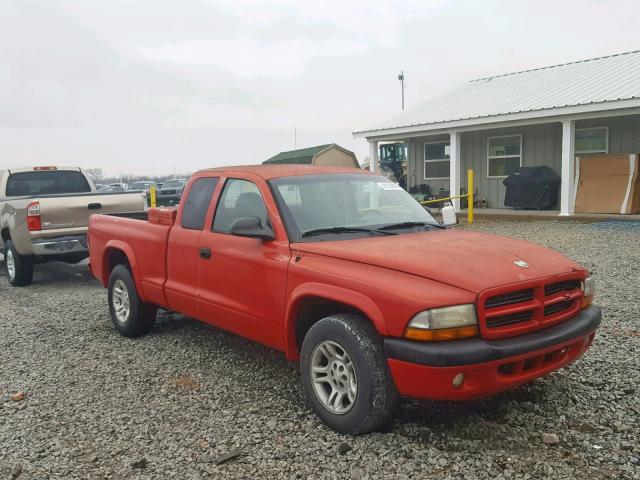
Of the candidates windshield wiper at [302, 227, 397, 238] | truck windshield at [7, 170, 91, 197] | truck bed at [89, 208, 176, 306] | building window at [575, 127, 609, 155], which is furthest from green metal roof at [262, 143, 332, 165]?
windshield wiper at [302, 227, 397, 238]

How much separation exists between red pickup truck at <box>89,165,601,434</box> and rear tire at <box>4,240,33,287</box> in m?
5.06

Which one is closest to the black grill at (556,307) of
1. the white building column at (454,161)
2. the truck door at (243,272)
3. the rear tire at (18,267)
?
the truck door at (243,272)

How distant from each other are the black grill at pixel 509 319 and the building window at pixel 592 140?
1447 centimetres

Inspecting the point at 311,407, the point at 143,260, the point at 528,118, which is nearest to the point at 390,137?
the point at 528,118

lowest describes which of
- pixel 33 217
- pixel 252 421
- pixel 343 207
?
pixel 252 421

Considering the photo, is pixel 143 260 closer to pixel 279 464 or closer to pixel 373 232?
pixel 373 232

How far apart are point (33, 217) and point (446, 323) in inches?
299

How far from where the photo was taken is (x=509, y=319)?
342cm

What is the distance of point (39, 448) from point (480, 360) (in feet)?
9.06

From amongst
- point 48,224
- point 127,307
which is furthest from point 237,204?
point 48,224

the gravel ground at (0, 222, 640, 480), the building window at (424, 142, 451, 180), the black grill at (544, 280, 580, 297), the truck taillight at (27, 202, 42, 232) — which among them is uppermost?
the building window at (424, 142, 451, 180)

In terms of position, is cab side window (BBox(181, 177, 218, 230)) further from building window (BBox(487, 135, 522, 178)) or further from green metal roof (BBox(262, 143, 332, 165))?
green metal roof (BBox(262, 143, 332, 165))

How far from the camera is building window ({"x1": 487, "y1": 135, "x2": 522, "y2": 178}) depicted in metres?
18.2

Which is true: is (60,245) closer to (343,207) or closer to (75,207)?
(75,207)
